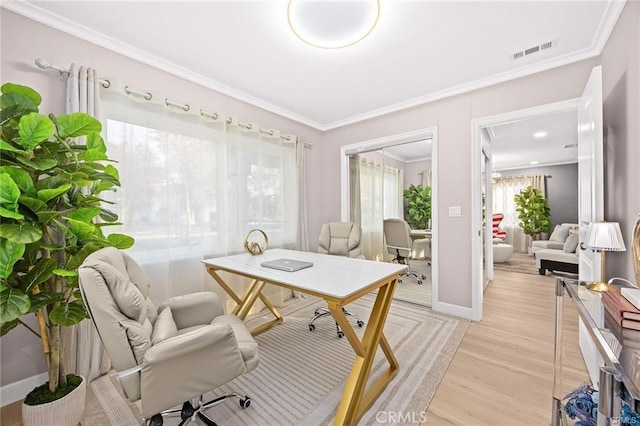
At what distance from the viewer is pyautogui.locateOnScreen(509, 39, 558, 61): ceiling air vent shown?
6.97 feet

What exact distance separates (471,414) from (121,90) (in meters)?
3.46

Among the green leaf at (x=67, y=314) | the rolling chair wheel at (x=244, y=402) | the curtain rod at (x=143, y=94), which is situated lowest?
the rolling chair wheel at (x=244, y=402)

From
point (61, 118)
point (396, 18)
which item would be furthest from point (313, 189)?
point (61, 118)

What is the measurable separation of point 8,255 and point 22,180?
379 millimetres

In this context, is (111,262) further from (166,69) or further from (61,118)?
(166,69)

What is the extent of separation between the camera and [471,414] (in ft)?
4.99

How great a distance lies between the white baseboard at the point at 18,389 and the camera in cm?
164

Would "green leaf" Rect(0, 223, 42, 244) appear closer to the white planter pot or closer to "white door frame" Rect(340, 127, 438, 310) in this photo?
the white planter pot

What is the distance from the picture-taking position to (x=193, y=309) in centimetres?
171

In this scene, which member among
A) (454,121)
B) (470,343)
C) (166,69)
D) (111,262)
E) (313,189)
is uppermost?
(166,69)

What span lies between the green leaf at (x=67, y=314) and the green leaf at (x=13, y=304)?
16 centimetres

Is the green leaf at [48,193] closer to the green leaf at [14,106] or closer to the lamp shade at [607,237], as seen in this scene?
the green leaf at [14,106]

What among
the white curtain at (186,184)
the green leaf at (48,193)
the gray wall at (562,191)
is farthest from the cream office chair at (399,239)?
the gray wall at (562,191)

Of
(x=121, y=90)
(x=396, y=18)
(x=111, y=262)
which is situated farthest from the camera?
(x=121, y=90)
